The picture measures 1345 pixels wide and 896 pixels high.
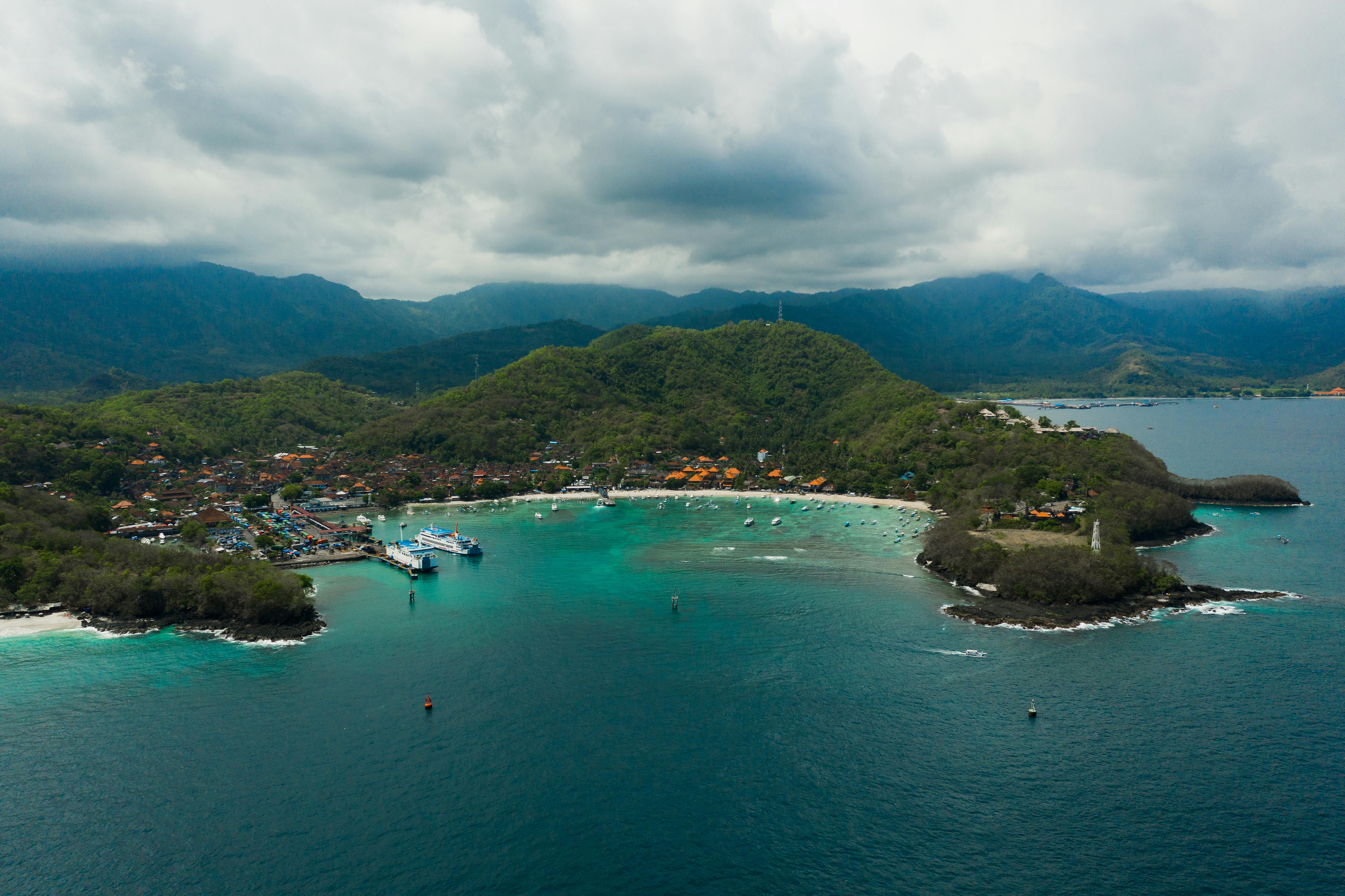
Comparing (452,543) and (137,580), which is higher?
(137,580)

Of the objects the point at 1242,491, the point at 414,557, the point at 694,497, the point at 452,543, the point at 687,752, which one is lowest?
the point at 687,752

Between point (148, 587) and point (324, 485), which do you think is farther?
point (324, 485)

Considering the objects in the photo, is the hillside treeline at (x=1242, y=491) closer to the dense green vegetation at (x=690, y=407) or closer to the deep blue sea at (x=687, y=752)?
the dense green vegetation at (x=690, y=407)

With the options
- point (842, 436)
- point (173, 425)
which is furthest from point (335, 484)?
point (842, 436)

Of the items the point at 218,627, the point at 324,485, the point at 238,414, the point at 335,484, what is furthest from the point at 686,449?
the point at 238,414

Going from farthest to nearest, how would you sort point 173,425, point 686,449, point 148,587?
point 686,449
point 173,425
point 148,587

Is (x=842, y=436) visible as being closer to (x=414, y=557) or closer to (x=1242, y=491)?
(x=1242, y=491)

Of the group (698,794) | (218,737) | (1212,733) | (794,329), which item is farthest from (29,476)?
(794,329)

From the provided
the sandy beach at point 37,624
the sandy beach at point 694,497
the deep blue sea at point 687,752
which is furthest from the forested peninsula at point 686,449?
the deep blue sea at point 687,752

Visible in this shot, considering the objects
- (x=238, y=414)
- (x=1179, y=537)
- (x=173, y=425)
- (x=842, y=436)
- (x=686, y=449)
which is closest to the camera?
(x=1179, y=537)
